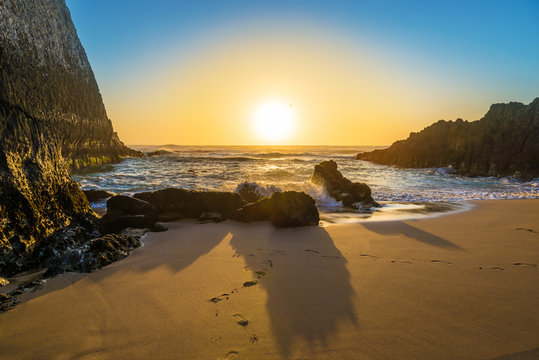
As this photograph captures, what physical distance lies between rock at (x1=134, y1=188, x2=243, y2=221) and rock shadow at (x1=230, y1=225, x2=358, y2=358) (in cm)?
177

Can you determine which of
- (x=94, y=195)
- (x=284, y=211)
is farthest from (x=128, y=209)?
(x=284, y=211)

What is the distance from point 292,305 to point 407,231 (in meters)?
3.39

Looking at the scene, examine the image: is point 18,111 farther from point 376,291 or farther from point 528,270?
point 528,270

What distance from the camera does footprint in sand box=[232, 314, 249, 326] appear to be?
6.60ft

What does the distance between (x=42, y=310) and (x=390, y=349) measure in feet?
8.55

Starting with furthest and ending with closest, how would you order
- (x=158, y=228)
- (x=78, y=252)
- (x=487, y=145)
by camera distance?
(x=487, y=145) < (x=158, y=228) < (x=78, y=252)

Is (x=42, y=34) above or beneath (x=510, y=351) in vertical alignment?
above

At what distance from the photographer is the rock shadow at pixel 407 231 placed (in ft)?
13.4

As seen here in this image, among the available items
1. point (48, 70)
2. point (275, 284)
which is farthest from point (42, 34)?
point (275, 284)

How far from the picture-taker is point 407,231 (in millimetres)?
4820

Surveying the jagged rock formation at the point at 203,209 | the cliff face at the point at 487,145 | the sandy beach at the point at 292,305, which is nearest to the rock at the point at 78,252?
the sandy beach at the point at 292,305

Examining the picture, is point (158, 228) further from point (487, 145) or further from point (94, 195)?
point (487, 145)

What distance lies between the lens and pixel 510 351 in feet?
5.53

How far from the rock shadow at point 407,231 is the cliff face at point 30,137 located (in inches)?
194
